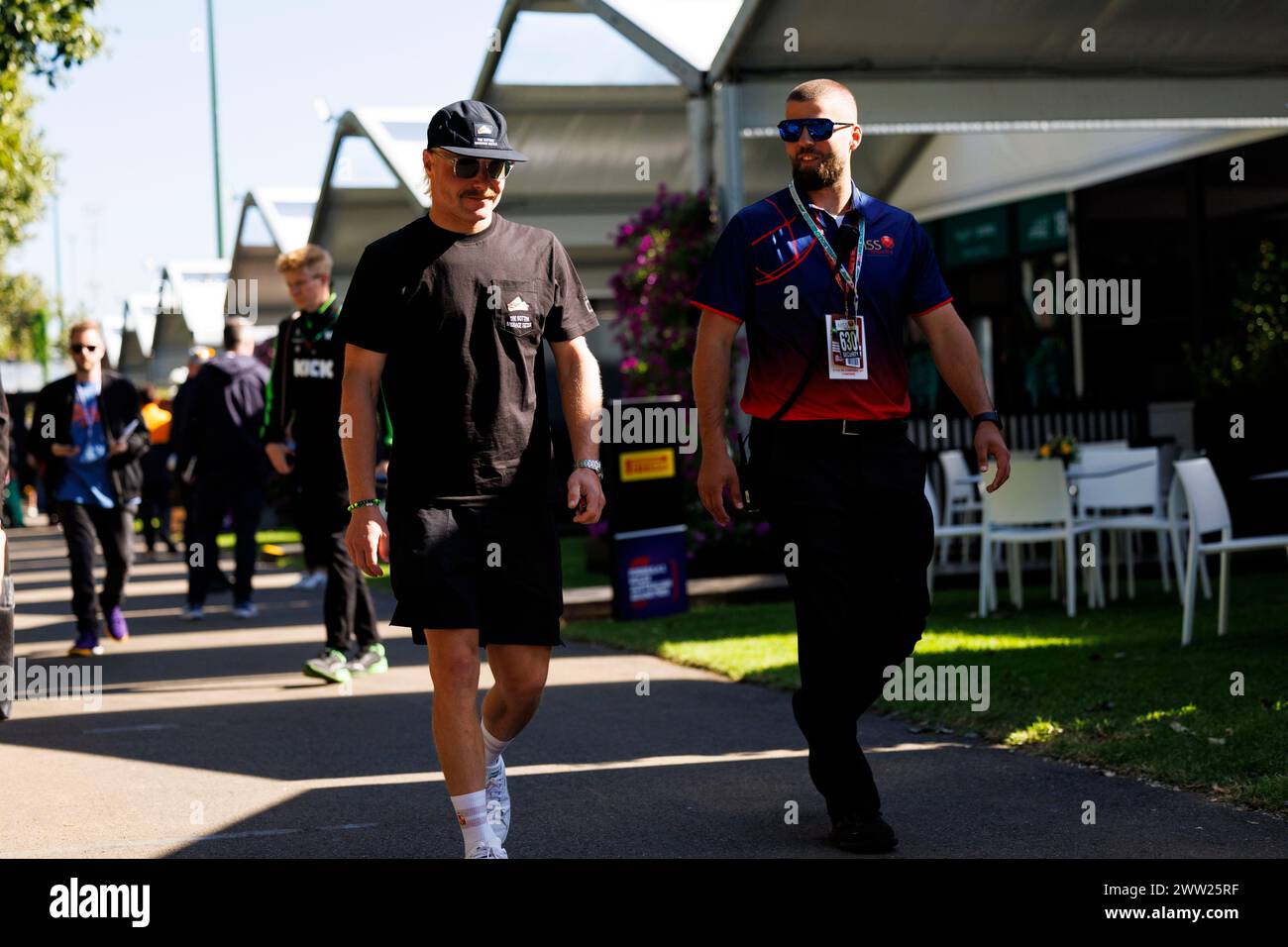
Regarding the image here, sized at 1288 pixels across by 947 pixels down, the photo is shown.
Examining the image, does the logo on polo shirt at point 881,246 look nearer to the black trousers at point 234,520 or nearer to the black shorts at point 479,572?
the black shorts at point 479,572

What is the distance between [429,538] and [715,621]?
7.33 metres

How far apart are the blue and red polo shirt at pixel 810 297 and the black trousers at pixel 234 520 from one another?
8.94 meters

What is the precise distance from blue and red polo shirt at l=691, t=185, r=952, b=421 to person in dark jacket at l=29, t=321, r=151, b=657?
276 inches

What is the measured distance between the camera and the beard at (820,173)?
526cm

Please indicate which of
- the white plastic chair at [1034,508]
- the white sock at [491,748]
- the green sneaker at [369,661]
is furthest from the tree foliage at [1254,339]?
the white sock at [491,748]

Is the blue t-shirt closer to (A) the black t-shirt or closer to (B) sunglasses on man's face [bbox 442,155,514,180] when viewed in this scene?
(A) the black t-shirt

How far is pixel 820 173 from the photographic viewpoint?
17.3 feet

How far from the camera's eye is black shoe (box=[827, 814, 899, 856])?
511 cm

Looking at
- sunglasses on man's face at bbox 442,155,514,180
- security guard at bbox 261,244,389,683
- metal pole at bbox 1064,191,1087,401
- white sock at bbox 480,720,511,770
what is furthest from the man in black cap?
metal pole at bbox 1064,191,1087,401

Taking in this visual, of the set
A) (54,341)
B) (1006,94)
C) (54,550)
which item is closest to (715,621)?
(1006,94)

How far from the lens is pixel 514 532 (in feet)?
15.8

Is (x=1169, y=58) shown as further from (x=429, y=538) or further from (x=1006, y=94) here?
(x=429, y=538)

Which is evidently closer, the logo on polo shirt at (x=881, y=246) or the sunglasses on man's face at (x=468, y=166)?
the sunglasses on man's face at (x=468, y=166)

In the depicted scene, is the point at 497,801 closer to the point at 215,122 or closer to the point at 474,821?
the point at 474,821
